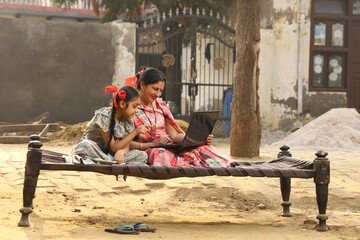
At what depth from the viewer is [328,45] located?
46.9ft

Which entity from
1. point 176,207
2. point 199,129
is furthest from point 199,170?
point 176,207

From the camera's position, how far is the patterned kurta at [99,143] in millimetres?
4664

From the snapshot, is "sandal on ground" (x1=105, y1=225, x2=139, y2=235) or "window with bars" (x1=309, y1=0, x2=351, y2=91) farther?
"window with bars" (x1=309, y1=0, x2=351, y2=91)

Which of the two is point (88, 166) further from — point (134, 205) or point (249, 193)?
point (249, 193)

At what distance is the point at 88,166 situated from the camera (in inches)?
172

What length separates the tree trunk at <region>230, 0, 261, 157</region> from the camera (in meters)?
9.15

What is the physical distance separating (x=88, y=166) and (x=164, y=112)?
3.60ft

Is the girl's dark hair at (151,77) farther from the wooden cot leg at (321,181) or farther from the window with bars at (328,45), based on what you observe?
the window with bars at (328,45)

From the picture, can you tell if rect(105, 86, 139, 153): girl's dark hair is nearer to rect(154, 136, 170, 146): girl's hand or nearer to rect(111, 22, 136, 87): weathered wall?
rect(154, 136, 170, 146): girl's hand

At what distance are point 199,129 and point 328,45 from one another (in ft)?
33.7

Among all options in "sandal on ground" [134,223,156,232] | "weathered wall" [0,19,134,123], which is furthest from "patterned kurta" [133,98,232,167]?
"weathered wall" [0,19,134,123]

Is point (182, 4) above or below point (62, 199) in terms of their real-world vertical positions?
above

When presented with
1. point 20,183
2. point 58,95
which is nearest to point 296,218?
point 20,183

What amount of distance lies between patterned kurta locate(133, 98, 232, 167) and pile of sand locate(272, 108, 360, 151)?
246 inches
